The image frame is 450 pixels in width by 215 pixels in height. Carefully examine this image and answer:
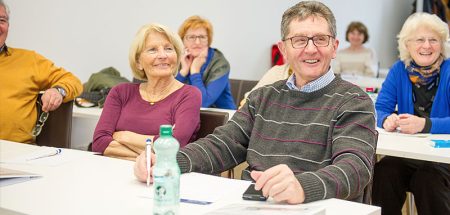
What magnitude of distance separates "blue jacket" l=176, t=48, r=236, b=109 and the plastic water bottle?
8.31 ft

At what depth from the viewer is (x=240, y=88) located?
440cm

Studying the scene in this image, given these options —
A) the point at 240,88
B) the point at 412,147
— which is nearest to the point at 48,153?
the point at 412,147

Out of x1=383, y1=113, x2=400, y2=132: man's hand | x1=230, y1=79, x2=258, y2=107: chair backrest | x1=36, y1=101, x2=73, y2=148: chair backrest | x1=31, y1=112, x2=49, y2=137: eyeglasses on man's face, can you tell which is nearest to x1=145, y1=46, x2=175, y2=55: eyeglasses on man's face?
x1=36, y1=101, x2=73, y2=148: chair backrest

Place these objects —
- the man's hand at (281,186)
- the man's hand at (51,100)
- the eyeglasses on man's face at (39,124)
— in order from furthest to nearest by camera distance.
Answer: the eyeglasses on man's face at (39,124) < the man's hand at (51,100) < the man's hand at (281,186)

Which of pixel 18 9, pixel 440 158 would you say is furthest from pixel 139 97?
pixel 18 9

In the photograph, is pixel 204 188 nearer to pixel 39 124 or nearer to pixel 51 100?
pixel 51 100

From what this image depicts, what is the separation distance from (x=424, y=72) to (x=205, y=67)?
1.57 meters

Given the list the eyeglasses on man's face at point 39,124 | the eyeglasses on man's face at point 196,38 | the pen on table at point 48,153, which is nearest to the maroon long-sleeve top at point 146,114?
the pen on table at point 48,153

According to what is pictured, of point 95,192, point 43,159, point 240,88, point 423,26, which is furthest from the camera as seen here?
point 240,88

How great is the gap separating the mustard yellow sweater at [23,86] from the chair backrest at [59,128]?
67 mm

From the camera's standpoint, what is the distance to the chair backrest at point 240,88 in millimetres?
4324

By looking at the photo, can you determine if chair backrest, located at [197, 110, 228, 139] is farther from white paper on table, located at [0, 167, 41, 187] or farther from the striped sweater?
white paper on table, located at [0, 167, 41, 187]

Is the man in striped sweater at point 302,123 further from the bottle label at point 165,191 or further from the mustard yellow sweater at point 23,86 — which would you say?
the mustard yellow sweater at point 23,86

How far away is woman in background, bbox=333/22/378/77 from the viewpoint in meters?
7.38
